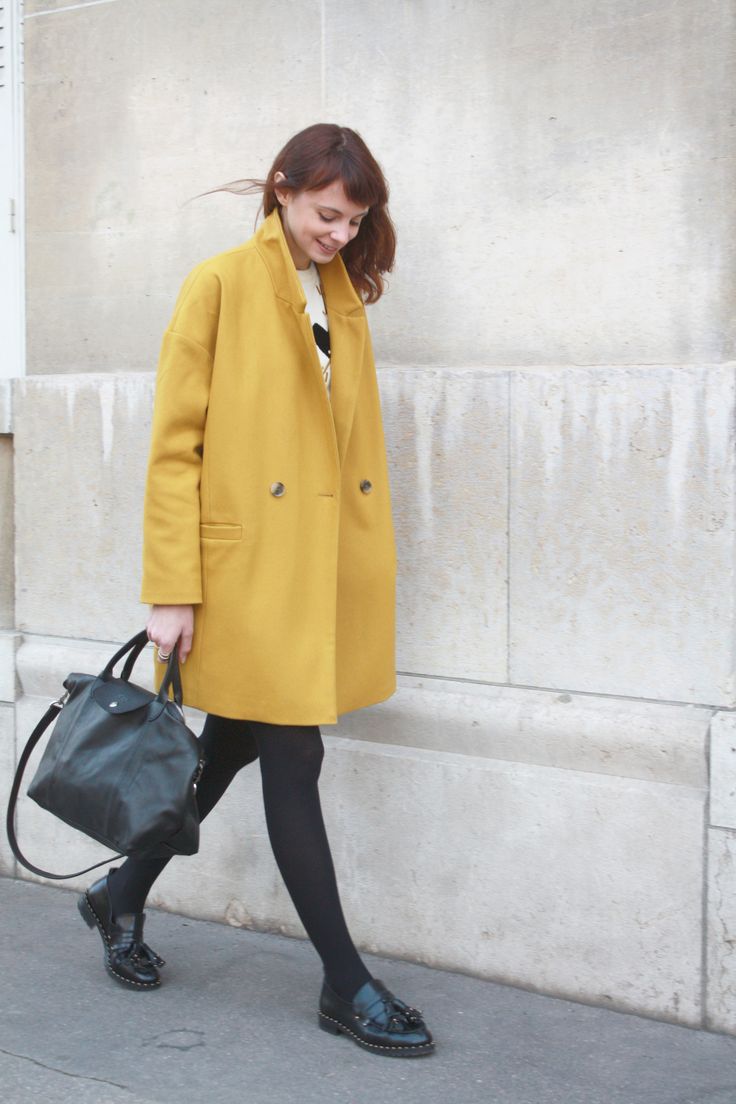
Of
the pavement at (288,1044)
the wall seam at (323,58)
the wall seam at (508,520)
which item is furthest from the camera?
the wall seam at (323,58)

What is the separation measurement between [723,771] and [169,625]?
127 cm

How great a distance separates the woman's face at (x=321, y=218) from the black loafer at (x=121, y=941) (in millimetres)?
1639

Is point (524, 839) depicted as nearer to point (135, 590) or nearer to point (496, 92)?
point (135, 590)

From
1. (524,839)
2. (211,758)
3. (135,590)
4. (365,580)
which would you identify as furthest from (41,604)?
(524,839)

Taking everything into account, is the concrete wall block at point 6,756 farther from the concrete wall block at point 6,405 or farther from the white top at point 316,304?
the white top at point 316,304

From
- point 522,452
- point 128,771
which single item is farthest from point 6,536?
point 522,452

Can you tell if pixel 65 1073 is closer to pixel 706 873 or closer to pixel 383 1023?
pixel 383 1023

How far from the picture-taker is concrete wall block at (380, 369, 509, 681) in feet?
10.7

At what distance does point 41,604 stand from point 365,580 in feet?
4.73

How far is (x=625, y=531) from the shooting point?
10.1ft

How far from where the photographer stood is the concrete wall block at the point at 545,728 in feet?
9.89

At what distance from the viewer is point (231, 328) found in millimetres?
2873

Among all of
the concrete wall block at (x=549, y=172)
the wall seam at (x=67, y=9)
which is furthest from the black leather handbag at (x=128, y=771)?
the wall seam at (x=67, y=9)

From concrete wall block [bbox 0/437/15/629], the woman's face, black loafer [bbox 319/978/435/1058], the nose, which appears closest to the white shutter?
concrete wall block [bbox 0/437/15/629]
